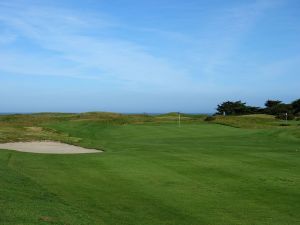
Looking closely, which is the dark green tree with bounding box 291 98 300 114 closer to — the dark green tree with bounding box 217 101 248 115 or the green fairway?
the dark green tree with bounding box 217 101 248 115

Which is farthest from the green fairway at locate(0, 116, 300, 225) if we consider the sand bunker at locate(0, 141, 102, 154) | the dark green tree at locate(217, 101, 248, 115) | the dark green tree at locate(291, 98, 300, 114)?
the dark green tree at locate(217, 101, 248, 115)

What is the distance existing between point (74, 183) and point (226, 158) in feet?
27.0

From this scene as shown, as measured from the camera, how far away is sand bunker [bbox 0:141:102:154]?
90.2ft

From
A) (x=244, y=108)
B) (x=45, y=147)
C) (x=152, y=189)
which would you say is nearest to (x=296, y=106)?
(x=244, y=108)

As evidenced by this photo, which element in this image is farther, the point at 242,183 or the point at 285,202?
the point at 242,183

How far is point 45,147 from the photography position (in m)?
29.3

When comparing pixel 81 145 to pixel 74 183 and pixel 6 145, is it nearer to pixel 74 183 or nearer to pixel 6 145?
pixel 6 145

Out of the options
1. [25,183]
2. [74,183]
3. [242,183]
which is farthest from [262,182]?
[25,183]

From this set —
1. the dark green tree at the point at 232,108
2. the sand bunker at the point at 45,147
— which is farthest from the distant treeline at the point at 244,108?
the sand bunker at the point at 45,147

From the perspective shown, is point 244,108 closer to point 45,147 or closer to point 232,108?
point 232,108

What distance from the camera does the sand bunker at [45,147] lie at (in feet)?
90.2

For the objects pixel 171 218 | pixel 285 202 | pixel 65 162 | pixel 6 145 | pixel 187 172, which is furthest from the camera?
pixel 6 145

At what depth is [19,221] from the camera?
841 cm

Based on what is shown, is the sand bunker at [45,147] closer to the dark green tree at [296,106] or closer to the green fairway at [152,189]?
the green fairway at [152,189]
